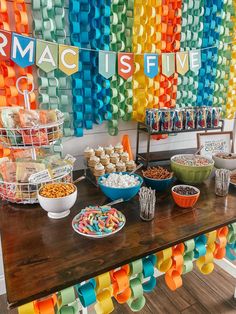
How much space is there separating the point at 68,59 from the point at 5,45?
30cm

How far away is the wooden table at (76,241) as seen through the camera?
72 centimetres

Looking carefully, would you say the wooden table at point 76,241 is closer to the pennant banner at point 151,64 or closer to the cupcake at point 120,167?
the cupcake at point 120,167

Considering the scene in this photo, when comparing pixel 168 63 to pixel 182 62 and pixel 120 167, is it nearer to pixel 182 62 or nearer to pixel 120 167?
pixel 182 62

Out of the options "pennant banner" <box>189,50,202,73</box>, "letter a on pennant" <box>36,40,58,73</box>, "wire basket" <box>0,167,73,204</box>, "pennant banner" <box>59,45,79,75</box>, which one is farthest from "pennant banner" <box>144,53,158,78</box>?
"wire basket" <box>0,167,73,204</box>

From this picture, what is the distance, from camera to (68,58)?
131 centimetres

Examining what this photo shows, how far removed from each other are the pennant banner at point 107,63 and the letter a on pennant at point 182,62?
1.50 ft

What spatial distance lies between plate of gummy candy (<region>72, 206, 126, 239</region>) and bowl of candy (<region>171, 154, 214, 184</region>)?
48 cm

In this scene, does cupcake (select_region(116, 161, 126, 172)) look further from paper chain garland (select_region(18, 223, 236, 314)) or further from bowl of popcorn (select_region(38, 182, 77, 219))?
paper chain garland (select_region(18, 223, 236, 314))

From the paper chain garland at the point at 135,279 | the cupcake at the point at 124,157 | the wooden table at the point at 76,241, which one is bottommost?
the paper chain garland at the point at 135,279

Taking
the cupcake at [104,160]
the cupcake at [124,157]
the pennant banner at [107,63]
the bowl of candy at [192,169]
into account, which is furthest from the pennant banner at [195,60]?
the cupcake at [104,160]

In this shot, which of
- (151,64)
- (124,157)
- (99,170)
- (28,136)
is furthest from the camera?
(151,64)

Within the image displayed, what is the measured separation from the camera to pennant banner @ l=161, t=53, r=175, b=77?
158 centimetres

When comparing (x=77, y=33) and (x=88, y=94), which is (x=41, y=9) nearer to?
(x=77, y=33)

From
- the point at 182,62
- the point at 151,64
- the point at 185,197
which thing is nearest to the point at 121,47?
the point at 151,64
